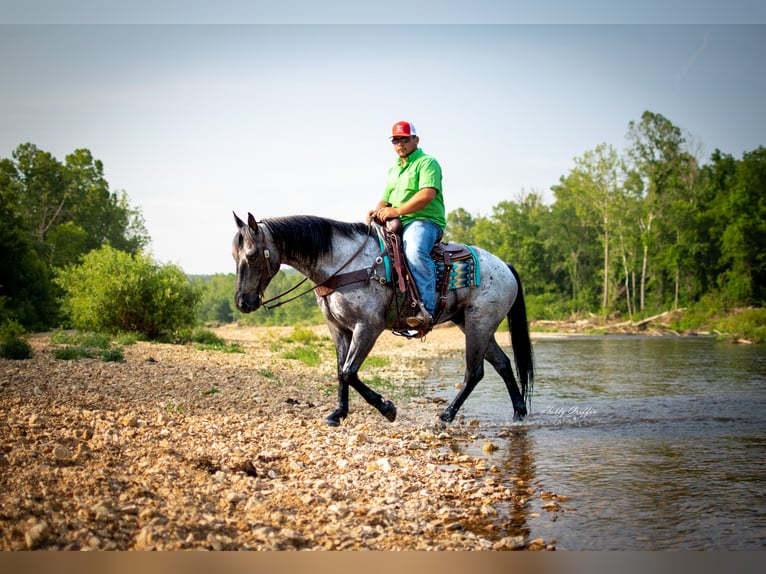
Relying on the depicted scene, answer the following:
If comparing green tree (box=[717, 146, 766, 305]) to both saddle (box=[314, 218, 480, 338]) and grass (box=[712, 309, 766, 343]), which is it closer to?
grass (box=[712, 309, 766, 343])

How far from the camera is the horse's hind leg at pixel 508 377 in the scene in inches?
348

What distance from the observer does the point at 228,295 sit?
346ft

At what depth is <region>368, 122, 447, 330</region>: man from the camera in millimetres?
7660

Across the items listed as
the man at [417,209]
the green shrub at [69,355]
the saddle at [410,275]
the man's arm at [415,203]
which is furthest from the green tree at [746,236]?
the green shrub at [69,355]

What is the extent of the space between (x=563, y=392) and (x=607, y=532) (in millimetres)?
7866

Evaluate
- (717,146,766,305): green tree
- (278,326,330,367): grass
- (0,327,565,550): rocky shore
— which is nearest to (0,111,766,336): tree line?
(717,146,766,305): green tree

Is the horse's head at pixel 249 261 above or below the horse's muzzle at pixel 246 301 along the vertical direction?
above

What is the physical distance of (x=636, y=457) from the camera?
6473 mm

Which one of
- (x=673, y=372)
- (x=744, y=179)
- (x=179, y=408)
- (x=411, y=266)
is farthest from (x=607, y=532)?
(x=744, y=179)

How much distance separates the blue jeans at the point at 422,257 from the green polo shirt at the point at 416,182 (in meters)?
0.16

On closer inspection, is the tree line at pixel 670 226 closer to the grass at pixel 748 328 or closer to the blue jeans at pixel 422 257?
the grass at pixel 748 328

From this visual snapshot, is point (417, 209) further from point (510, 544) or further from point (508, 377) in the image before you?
Answer: point (510, 544)

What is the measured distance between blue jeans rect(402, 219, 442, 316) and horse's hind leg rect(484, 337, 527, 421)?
5.24ft

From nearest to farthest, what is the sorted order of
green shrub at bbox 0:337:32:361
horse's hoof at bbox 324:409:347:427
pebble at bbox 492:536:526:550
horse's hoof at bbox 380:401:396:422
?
pebble at bbox 492:536:526:550 → horse's hoof at bbox 324:409:347:427 → horse's hoof at bbox 380:401:396:422 → green shrub at bbox 0:337:32:361
